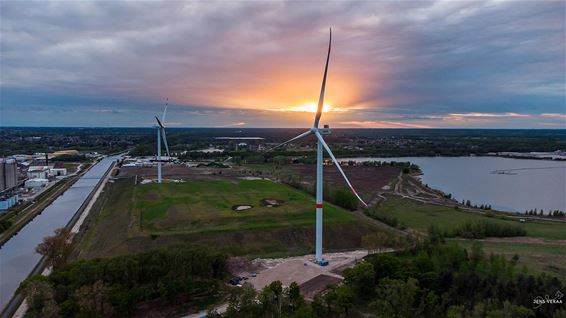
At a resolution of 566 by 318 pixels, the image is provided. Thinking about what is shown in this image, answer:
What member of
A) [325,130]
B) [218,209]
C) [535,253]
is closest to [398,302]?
[325,130]

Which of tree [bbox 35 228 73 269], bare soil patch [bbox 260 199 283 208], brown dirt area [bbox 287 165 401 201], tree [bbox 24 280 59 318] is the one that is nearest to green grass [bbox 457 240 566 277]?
bare soil patch [bbox 260 199 283 208]

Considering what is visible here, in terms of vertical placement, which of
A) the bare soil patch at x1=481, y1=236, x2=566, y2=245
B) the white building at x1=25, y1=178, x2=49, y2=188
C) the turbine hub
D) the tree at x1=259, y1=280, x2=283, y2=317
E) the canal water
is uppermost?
the turbine hub

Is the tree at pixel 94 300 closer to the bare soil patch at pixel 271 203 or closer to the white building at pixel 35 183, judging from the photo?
A: the bare soil patch at pixel 271 203

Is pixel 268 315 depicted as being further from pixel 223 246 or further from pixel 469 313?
pixel 223 246

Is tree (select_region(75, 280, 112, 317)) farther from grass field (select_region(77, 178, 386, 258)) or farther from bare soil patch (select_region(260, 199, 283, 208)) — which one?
bare soil patch (select_region(260, 199, 283, 208))

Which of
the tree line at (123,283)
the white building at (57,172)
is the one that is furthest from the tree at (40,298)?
the white building at (57,172)

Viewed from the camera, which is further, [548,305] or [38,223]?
[38,223]

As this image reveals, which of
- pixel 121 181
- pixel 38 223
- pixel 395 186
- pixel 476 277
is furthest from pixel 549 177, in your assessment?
pixel 38 223
